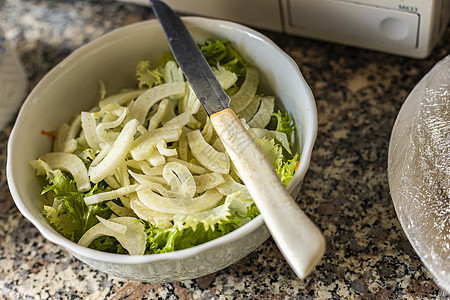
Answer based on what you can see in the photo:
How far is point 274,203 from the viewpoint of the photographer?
24.6 inches

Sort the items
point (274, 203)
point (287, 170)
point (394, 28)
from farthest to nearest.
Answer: point (394, 28)
point (287, 170)
point (274, 203)

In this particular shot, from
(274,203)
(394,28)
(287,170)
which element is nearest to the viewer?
(274,203)

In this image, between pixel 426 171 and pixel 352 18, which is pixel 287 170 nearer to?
pixel 426 171

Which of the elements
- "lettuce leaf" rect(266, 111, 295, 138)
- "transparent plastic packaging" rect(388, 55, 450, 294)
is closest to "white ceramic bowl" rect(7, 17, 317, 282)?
"lettuce leaf" rect(266, 111, 295, 138)

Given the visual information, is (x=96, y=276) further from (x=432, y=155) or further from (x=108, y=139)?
(x=432, y=155)

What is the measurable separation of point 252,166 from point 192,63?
23cm

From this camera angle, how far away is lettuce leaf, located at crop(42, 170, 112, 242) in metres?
0.77

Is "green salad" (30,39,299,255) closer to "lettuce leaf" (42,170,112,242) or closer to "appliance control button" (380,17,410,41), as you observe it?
"lettuce leaf" (42,170,112,242)

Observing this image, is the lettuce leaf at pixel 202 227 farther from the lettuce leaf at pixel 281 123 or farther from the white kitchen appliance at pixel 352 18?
the white kitchen appliance at pixel 352 18

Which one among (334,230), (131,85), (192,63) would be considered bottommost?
(334,230)

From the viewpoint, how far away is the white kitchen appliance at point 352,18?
89 cm

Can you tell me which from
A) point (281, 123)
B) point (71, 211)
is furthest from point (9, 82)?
point (281, 123)

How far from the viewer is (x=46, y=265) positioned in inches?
33.6

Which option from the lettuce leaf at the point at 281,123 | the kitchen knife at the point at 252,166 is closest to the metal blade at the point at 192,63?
the kitchen knife at the point at 252,166
